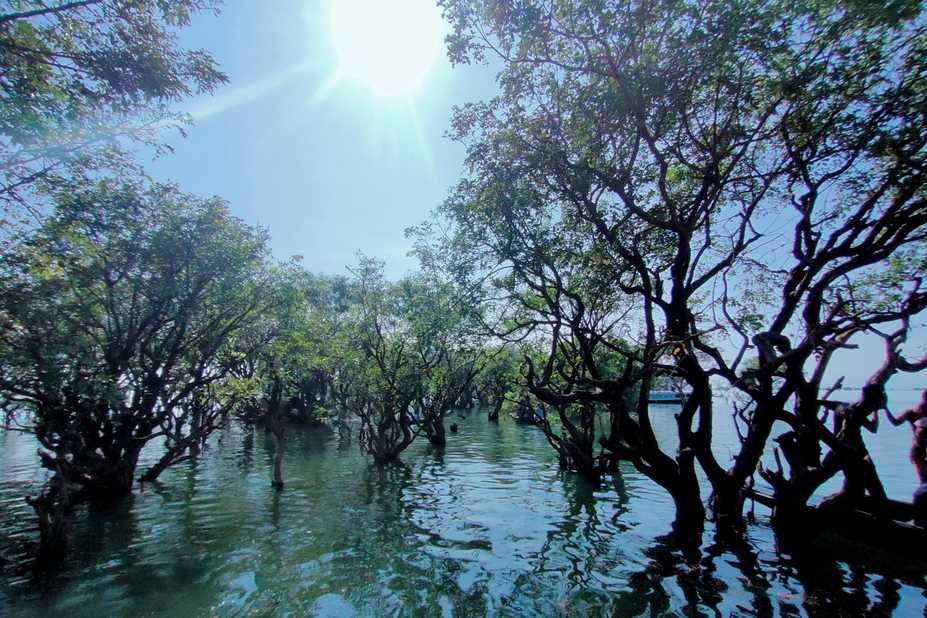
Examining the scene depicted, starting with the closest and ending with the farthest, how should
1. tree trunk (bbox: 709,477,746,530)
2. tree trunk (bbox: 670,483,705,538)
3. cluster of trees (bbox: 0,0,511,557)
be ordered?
cluster of trees (bbox: 0,0,511,557)
tree trunk (bbox: 709,477,746,530)
tree trunk (bbox: 670,483,705,538)

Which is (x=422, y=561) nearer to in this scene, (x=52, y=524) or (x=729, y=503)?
(x=729, y=503)

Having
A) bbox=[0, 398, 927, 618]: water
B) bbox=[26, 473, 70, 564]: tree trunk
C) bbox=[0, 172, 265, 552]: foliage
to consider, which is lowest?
bbox=[0, 398, 927, 618]: water

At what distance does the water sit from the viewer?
9.70 metres

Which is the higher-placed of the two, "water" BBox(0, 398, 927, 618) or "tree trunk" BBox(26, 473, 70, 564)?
"tree trunk" BBox(26, 473, 70, 564)

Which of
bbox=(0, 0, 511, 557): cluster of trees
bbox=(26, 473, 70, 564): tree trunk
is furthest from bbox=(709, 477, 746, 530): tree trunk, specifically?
bbox=(26, 473, 70, 564): tree trunk

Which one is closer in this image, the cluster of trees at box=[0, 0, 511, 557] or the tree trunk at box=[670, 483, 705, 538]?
the cluster of trees at box=[0, 0, 511, 557]

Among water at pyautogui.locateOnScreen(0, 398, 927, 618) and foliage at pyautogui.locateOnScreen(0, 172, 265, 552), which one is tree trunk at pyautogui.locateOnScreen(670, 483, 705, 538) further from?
foliage at pyautogui.locateOnScreen(0, 172, 265, 552)

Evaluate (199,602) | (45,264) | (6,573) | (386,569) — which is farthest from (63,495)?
(386,569)

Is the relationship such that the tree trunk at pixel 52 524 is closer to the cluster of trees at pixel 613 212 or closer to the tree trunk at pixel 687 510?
the cluster of trees at pixel 613 212

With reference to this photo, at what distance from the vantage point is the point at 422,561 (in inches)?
483

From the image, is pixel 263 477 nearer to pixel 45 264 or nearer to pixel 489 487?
pixel 489 487

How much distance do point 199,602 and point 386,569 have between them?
13.4ft

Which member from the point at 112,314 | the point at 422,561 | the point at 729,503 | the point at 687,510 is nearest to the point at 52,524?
the point at 112,314

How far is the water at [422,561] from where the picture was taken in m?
9.70
